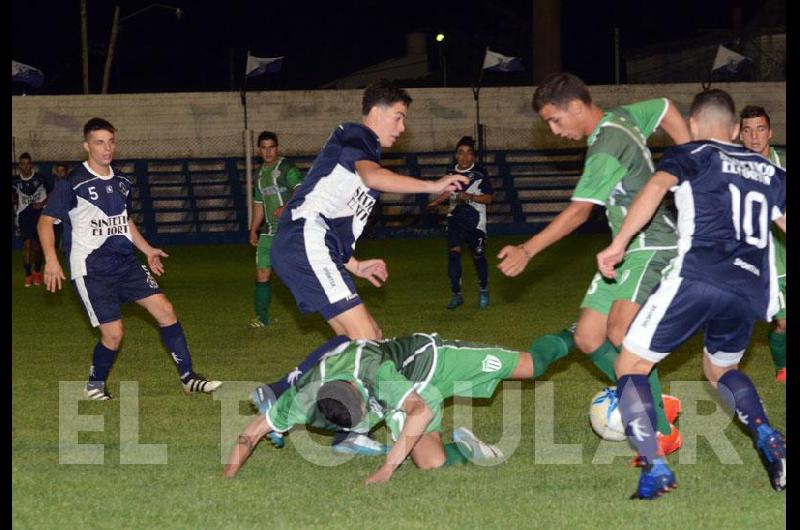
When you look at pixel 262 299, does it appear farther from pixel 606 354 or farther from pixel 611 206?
pixel 611 206

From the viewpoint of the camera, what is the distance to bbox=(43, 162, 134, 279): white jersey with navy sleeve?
877 cm

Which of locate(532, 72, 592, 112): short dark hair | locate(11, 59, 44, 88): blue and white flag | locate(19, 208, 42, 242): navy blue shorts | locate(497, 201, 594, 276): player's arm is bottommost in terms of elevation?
locate(497, 201, 594, 276): player's arm

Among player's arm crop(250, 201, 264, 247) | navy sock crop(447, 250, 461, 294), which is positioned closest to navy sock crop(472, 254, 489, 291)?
navy sock crop(447, 250, 461, 294)

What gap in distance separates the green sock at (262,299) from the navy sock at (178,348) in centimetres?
368

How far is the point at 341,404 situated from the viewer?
19.0ft

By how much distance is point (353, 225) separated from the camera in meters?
7.31

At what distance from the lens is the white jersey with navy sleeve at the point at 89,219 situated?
8773mm

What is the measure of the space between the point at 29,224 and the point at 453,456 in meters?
14.1

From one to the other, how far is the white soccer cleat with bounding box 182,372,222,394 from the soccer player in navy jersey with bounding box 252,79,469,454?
1786 mm

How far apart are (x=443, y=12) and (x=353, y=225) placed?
4435 cm

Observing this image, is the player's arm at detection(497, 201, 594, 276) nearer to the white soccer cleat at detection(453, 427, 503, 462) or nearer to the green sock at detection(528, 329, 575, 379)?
the green sock at detection(528, 329, 575, 379)

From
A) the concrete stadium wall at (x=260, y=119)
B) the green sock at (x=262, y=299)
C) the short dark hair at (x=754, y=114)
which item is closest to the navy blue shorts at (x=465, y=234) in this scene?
the green sock at (x=262, y=299)

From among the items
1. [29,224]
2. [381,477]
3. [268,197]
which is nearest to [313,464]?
[381,477]

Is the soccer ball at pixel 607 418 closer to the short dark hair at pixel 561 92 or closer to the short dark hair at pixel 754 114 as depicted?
the short dark hair at pixel 561 92
